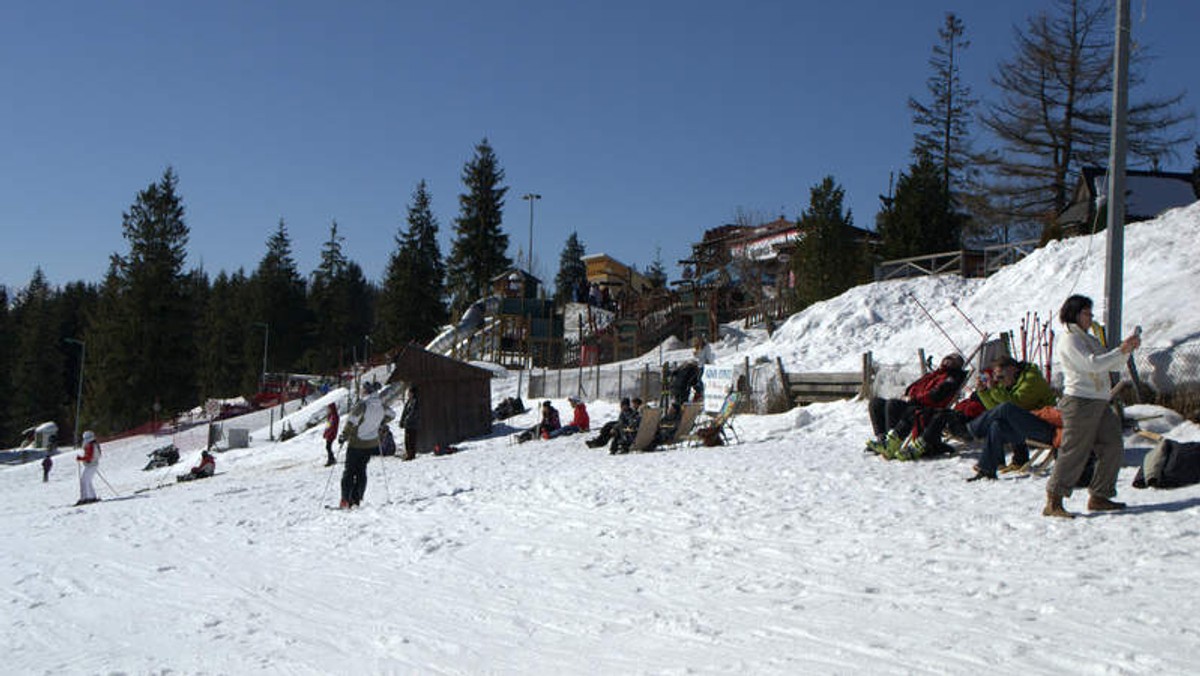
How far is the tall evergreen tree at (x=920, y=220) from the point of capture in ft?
110

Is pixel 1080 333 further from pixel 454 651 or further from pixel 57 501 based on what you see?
pixel 57 501

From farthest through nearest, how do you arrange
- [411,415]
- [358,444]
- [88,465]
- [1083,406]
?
1. [411,415]
2. [88,465]
3. [358,444]
4. [1083,406]

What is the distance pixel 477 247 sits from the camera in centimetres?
6078

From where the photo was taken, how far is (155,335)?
51.8m

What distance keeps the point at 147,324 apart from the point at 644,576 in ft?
175

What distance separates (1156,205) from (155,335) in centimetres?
5184

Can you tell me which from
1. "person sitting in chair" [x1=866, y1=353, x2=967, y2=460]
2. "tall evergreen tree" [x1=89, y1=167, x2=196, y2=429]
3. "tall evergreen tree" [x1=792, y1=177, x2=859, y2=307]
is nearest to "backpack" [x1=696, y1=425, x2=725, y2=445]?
"person sitting in chair" [x1=866, y1=353, x2=967, y2=460]

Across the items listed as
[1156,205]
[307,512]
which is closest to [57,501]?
[307,512]

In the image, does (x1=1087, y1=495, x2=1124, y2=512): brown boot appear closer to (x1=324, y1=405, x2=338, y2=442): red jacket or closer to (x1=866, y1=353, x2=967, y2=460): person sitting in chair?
(x1=866, y1=353, x2=967, y2=460): person sitting in chair

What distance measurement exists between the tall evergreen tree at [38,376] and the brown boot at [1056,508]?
238 feet

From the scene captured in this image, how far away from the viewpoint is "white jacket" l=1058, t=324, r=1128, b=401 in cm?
632

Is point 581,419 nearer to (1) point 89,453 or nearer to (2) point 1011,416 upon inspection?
(1) point 89,453

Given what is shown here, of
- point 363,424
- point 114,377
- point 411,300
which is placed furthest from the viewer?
point 411,300

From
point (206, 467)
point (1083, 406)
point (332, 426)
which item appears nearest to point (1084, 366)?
point (1083, 406)
